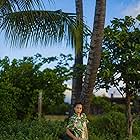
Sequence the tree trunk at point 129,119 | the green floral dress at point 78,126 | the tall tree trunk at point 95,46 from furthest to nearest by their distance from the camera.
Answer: the tree trunk at point 129,119 → the tall tree trunk at point 95,46 → the green floral dress at point 78,126

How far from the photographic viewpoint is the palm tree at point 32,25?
13.0 metres

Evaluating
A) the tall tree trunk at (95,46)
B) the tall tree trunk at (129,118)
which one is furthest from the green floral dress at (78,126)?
the tall tree trunk at (129,118)

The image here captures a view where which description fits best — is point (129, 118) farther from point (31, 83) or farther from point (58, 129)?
point (31, 83)

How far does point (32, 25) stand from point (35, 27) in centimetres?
10

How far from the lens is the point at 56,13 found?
13445 millimetres

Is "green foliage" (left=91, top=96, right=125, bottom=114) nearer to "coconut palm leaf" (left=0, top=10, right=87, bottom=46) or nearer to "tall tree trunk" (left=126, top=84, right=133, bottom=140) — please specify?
"tall tree trunk" (left=126, top=84, right=133, bottom=140)

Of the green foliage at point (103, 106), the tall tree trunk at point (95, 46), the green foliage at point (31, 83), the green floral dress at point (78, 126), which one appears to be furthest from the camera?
the green foliage at point (103, 106)

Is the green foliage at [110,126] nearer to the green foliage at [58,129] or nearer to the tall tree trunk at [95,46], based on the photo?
the green foliage at [58,129]

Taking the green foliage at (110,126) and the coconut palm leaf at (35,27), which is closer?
the coconut palm leaf at (35,27)

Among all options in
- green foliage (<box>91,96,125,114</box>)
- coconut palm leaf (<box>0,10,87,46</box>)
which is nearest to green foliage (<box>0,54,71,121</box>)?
green foliage (<box>91,96,125,114</box>)

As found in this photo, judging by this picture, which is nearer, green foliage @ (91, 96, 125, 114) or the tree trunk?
the tree trunk

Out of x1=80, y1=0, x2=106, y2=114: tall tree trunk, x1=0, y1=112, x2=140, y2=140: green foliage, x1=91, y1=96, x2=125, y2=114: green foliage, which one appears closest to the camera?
x1=0, y1=112, x2=140, y2=140: green foliage

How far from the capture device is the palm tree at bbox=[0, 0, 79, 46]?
42.5 feet

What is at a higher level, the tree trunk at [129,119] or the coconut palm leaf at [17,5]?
the coconut palm leaf at [17,5]
